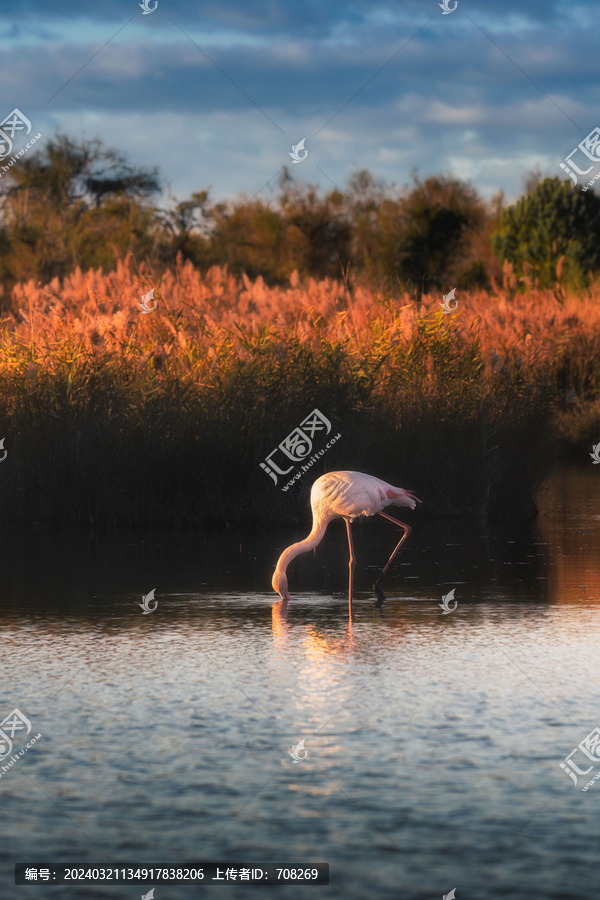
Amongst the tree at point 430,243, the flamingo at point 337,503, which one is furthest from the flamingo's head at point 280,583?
the tree at point 430,243

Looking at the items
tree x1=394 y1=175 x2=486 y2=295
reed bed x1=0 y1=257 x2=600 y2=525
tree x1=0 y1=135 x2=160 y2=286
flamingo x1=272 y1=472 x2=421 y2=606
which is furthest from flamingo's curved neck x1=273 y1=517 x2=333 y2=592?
tree x1=394 y1=175 x2=486 y2=295

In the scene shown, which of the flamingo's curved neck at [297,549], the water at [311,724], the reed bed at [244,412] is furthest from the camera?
the reed bed at [244,412]

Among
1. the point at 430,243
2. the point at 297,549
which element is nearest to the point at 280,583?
the point at 297,549

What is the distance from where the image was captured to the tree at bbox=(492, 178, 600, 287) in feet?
141

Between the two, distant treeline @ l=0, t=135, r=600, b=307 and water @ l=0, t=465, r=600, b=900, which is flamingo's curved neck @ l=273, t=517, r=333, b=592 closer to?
water @ l=0, t=465, r=600, b=900

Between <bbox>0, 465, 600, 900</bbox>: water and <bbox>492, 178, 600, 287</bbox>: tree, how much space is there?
112ft

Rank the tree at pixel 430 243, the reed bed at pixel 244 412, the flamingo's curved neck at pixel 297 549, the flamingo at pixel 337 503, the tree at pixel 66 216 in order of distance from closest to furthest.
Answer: the flamingo's curved neck at pixel 297 549, the flamingo at pixel 337 503, the reed bed at pixel 244 412, the tree at pixel 66 216, the tree at pixel 430 243

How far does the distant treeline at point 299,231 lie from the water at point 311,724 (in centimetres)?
2360

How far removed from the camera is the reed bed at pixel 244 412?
497 inches

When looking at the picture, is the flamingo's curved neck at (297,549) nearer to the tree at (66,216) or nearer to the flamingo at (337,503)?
the flamingo at (337,503)

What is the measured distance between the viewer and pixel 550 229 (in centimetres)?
4391

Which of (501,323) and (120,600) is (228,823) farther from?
(501,323)

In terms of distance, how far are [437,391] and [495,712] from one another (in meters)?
8.23

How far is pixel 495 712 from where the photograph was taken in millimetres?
5730
